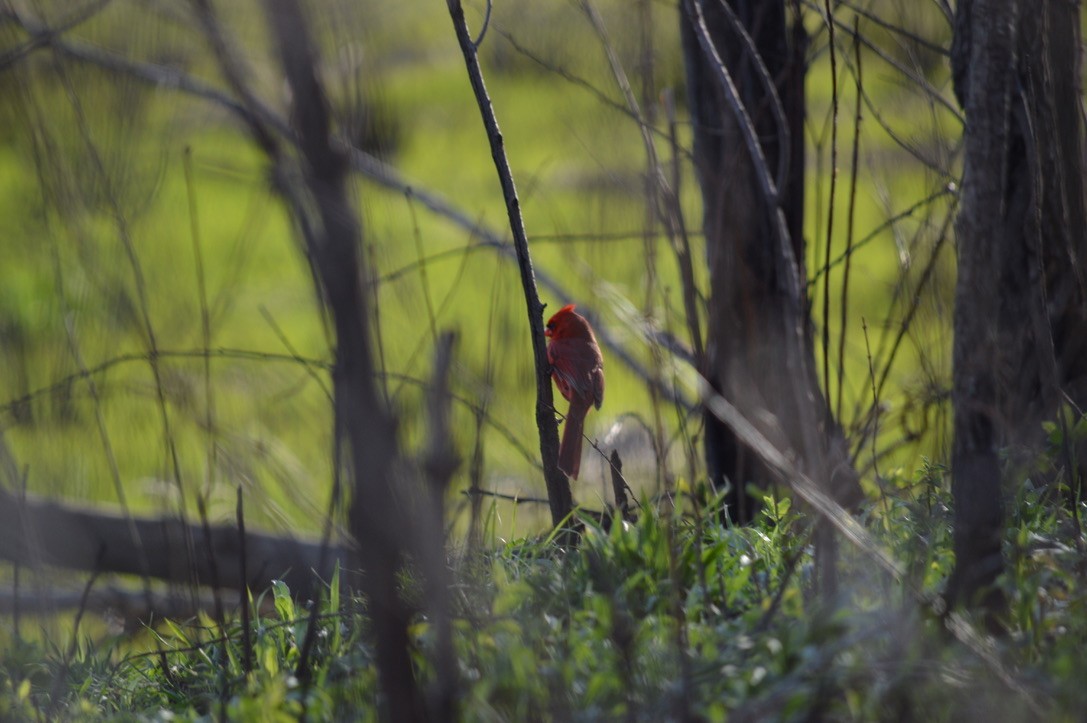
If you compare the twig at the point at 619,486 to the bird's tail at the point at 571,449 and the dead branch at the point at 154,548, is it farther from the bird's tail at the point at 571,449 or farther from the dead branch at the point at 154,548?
the dead branch at the point at 154,548

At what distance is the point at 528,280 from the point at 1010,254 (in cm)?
134

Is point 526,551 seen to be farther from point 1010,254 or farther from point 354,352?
point 1010,254

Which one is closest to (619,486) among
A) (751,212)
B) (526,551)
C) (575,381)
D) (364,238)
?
(526,551)

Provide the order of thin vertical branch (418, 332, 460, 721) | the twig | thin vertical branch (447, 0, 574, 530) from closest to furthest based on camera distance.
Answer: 1. thin vertical branch (418, 332, 460, 721)
2. thin vertical branch (447, 0, 574, 530)
3. the twig

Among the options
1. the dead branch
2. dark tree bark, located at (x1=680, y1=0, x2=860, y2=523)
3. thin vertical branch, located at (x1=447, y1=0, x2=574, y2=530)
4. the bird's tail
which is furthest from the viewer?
the dead branch

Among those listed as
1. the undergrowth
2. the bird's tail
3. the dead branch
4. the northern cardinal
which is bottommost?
the dead branch

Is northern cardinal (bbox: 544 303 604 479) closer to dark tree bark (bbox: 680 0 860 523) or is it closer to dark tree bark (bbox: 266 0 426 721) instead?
dark tree bark (bbox: 680 0 860 523)

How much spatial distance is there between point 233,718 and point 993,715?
1.30 meters

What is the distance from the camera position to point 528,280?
8.07 feet

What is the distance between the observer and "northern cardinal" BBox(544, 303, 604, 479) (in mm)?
3180

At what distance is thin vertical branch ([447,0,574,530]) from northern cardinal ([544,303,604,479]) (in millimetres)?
487

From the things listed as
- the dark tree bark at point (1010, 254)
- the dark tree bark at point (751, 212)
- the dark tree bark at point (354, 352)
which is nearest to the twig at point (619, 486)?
the dark tree bark at point (1010, 254)

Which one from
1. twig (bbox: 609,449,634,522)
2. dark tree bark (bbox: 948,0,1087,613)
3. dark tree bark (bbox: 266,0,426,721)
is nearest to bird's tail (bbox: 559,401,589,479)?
twig (bbox: 609,449,634,522)

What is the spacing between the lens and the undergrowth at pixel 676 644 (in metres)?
1.70
